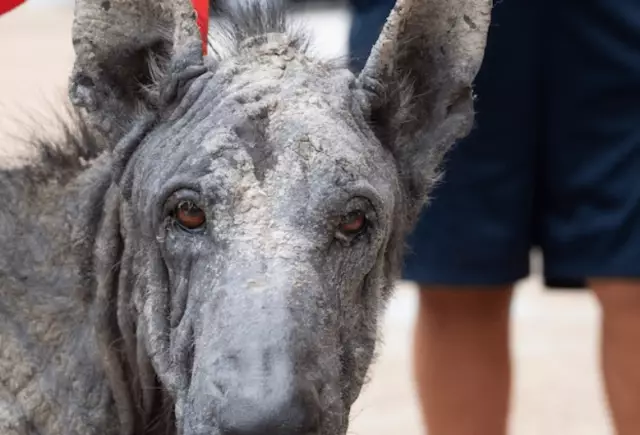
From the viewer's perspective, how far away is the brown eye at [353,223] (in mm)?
2963

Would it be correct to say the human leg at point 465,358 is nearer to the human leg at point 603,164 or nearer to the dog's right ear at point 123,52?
the human leg at point 603,164

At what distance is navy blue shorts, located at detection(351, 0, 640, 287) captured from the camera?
4164 millimetres

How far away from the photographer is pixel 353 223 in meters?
2.99

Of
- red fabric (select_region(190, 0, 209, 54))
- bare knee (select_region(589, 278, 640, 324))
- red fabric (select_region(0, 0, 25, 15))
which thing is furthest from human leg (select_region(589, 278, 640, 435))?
red fabric (select_region(0, 0, 25, 15))

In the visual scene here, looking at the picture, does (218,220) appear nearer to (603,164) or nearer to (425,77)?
(425,77)

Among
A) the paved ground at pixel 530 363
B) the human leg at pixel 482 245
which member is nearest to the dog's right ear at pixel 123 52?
the paved ground at pixel 530 363

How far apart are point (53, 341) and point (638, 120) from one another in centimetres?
208

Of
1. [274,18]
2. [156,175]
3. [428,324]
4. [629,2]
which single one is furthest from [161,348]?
[629,2]

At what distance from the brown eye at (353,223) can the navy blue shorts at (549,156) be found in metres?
1.20

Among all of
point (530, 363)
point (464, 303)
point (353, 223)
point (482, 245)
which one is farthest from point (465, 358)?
point (530, 363)

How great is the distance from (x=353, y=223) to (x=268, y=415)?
58 centimetres

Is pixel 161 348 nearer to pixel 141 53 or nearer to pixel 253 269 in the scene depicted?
pixel 253 269

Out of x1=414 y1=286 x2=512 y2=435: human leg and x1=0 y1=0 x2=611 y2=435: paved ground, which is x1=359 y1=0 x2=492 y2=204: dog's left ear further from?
x1=0 y1=0 x2=611 y2=435: paved ground

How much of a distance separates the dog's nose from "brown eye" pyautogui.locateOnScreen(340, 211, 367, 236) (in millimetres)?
459
